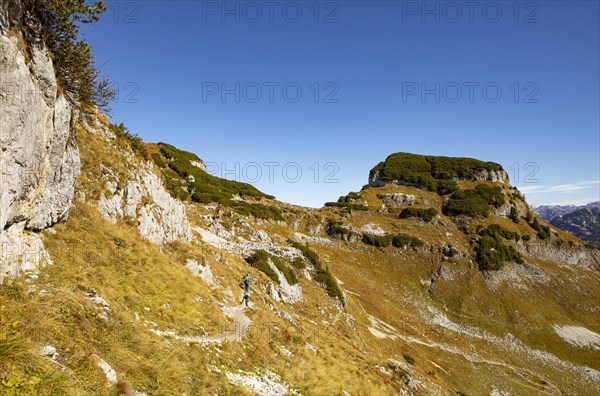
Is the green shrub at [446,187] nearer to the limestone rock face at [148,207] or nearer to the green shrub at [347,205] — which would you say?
the green shrub at [347,205]

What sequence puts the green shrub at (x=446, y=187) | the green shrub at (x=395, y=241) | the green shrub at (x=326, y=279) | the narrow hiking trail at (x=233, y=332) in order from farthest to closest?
the green shrub at (x=446, y=187) < the green shrub at (x=395, y=241) < the green shrub at (x=326, y=279) < the narrow hiking trail at (x=233, y=332)

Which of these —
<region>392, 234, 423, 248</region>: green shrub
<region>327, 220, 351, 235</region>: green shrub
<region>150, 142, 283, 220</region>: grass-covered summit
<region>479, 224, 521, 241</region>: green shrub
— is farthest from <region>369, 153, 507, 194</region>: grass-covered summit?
<region>150, 142, 283, 220</region>: grass-covered summit

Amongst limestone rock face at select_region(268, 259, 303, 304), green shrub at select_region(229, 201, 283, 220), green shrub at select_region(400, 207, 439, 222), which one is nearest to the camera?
limestone rock face at select_region(268, 259, 303, 304)

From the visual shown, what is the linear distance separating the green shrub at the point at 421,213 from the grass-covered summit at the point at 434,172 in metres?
17.1

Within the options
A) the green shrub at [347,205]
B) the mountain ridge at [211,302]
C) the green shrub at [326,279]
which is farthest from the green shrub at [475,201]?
the green shrub at [326,279]

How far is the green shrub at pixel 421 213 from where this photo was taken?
9038cm

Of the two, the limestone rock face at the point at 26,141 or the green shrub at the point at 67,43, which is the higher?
the green shrub at the point at 67,43

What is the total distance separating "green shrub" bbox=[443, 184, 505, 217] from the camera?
92.6 m

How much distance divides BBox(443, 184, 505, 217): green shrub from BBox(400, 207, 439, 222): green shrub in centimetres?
739

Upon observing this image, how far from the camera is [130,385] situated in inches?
295

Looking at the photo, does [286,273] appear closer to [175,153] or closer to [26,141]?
[26,141]

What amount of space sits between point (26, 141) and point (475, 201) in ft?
347

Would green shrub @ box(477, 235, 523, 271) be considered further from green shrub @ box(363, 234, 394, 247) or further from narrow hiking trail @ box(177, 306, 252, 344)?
narrow hiking trail @ box(177, 306, 252, 344)

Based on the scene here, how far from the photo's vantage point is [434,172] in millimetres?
114188
